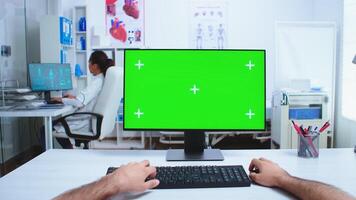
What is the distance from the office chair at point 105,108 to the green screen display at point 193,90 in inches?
63.9

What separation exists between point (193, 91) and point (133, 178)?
0.54 metres

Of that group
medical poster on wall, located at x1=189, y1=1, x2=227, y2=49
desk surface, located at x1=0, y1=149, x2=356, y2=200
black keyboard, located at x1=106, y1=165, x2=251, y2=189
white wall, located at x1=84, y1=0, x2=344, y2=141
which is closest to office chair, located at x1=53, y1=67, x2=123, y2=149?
desk surface, located at x1=0, y1=149, x2=356, y2=200

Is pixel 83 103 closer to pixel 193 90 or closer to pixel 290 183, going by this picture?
pixel 193 90

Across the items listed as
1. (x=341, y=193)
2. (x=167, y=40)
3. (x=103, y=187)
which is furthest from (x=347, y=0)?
(x=103, y=187)

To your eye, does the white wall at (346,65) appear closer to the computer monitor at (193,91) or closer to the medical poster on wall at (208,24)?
the medical poster on wall at (208,24)

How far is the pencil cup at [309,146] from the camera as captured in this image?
4.83 feet

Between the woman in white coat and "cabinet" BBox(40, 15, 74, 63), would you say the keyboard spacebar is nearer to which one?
the woman in white coat

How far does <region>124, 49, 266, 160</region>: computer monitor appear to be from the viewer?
4.81 feet

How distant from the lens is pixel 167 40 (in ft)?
16.7

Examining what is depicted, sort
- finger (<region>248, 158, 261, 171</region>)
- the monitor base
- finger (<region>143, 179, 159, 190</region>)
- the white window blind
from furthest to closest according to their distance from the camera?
the white window blind → the monitor base → finger (<region>248, 158, 261, 171</region>) → finger (<region>143, 179, 159, 190</region>)

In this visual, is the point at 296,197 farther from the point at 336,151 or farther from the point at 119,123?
the point at 119,123

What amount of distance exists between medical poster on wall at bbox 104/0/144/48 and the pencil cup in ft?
12.6

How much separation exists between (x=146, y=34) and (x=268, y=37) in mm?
1801

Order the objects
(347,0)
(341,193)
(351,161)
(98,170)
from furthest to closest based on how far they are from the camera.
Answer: (347,0), (351,161), (98,170), (341,193)
